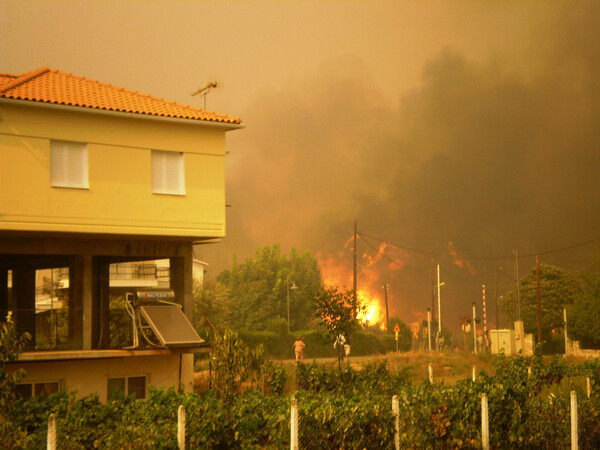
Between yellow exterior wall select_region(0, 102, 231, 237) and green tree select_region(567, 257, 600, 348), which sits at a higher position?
yellow exterior wall select_region(0, 102, 231, 237)

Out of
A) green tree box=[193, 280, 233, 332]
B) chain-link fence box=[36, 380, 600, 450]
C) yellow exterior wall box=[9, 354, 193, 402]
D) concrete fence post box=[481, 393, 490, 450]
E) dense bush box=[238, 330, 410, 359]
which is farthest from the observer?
green tree box=[193, 280, 233, 332]

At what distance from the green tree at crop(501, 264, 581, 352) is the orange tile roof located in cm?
5443

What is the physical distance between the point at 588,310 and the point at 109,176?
149 ft

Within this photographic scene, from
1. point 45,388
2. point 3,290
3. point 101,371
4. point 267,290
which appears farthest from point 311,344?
point 267,290

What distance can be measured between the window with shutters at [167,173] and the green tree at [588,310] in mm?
42283

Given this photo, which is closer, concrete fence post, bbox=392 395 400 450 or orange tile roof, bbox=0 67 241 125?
concrete fence post, bbox=392 395 400 450

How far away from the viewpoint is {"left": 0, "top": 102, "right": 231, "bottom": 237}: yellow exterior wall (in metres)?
22.8

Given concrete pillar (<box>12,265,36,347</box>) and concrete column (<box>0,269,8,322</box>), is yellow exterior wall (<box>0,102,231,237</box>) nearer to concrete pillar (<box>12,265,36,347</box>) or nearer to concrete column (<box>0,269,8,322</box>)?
concrete pillar (<box>12,265,36,347</box>)

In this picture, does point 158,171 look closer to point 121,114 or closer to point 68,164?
point 121,114

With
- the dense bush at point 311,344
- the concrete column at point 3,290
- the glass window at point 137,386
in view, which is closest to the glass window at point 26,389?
the glass window at point 137,386

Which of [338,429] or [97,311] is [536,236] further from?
[338,429]

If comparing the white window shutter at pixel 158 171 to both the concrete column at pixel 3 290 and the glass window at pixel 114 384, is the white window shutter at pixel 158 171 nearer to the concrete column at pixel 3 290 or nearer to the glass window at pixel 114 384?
the glass window at pixel 114 384

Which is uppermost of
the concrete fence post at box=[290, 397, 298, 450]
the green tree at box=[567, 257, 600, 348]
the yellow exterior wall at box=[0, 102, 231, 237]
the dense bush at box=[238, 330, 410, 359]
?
the yellow exterior wall at box=[0, 102, 231, 237]

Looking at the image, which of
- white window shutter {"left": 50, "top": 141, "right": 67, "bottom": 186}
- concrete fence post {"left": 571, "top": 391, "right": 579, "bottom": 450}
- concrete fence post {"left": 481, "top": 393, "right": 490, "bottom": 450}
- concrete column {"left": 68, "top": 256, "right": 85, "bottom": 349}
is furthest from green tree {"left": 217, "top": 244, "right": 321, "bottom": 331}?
concrete fence post {"left": 481, "top": 393, "right": 490, "bottom": 450}
